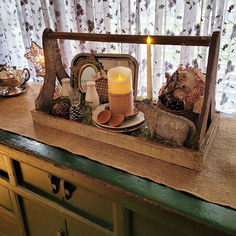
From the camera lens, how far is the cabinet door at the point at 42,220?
90 centimetres

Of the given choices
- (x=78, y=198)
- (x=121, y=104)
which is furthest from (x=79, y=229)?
(x=121, y=104)

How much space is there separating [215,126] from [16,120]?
71 centimetres

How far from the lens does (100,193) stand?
0.68 m

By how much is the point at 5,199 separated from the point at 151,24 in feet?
4.79

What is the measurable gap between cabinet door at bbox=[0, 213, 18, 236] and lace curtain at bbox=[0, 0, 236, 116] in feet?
4.42

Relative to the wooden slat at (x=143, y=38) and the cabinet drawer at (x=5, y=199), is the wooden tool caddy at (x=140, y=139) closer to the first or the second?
the wooden slat at (x=143, y=38)

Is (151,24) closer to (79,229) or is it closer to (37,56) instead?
(37,56)

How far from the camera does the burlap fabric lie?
609 mm

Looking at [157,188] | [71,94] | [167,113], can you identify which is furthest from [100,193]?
[71,94]

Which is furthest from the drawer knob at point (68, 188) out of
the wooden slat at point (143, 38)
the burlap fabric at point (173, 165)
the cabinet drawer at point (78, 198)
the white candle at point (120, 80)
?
the wooden slat at point (143, 38)

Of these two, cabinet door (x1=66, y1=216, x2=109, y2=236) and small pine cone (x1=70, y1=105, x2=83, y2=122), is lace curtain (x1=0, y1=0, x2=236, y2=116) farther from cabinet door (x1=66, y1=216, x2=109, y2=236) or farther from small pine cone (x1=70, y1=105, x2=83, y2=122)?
cabinet door (x1=66, y1=216, x2=109, y2=236)

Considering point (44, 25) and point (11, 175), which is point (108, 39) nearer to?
point (11, 175)

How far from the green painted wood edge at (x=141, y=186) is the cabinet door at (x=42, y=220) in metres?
0.22

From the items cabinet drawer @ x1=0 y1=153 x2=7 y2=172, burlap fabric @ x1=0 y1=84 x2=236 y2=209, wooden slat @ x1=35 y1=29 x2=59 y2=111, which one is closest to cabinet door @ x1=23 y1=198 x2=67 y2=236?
cabinet drawer @ x1=0 y1=153 x2=7 y2=172
